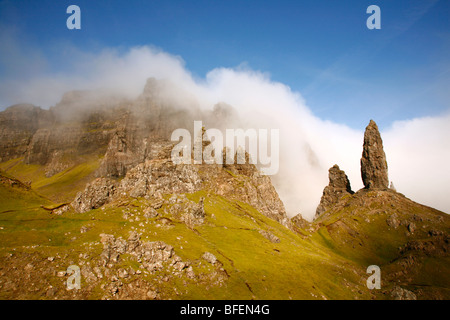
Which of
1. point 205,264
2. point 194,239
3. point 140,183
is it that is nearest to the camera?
point 205,264

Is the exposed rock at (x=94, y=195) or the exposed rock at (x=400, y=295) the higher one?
the exposed rock at (x=94, y=195)

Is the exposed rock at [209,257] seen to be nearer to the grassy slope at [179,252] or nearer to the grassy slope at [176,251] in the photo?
the grassy slope at [176,251]

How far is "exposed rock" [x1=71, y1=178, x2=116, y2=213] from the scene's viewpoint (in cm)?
8119

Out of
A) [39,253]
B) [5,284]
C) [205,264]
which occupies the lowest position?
[205,264]

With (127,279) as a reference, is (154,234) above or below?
above

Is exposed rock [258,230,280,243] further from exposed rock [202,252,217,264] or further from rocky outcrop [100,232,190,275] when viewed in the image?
rocky outcrop [100,232,190,275]

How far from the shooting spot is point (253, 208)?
164250 mm

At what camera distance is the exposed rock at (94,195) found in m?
81.2

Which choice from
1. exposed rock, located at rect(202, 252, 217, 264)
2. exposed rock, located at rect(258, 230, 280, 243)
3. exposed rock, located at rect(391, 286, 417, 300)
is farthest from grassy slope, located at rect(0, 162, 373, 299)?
exposed rock, located at rect(391, 286, 417, 300)

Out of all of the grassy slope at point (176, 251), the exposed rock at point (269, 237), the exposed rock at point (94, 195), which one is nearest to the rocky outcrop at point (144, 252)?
the grassy slope at point (176, 251)

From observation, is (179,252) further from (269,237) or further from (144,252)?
(269,237)

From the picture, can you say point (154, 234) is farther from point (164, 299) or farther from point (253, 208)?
point (253, 208)
